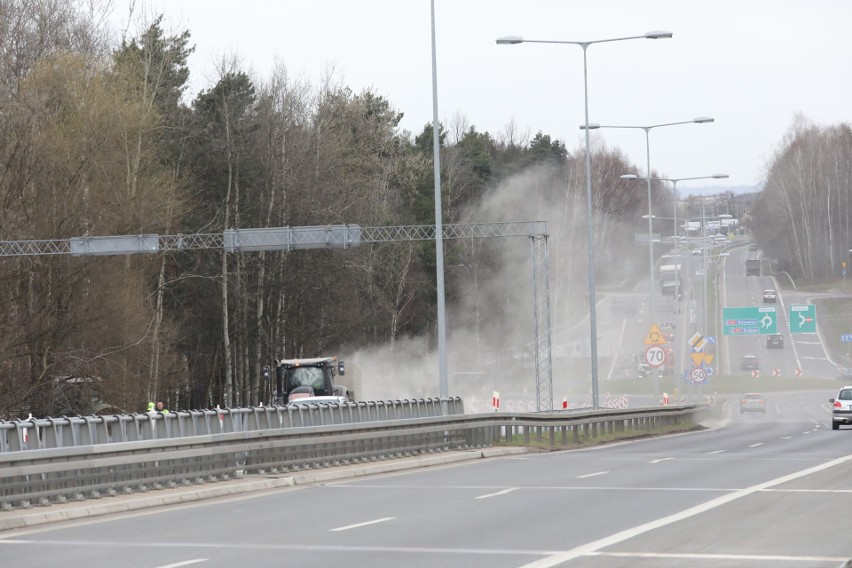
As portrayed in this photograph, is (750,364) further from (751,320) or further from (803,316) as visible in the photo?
(751,320)

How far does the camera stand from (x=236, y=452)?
910 inches

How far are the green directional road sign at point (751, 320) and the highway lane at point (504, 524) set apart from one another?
72.8 meters

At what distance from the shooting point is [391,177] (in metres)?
91.8

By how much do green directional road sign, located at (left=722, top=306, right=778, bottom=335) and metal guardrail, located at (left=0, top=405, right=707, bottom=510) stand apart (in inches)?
2557

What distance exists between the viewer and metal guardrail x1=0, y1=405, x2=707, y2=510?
18891 millimetres

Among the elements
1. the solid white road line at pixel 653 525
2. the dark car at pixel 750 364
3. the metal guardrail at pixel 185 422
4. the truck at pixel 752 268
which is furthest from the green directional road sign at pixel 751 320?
the solid white road line at pixel 653 525

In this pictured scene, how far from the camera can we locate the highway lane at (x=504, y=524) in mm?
Result: 13094

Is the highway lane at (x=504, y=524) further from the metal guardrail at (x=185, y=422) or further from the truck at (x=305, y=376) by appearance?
the truck at (x=305, y=376)

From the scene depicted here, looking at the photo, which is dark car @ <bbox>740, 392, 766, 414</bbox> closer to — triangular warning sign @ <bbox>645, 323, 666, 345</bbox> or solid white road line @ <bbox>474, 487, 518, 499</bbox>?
triangular warning sign @ <bbox>645, 323, 666, 345</bbox>

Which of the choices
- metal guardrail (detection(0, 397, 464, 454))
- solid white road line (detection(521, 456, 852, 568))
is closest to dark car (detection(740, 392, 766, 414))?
metal guardrail (detection(0, 397, 464, 454))

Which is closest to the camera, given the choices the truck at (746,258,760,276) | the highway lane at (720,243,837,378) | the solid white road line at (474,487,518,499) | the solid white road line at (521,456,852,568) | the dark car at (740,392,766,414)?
the solid white road line at (521,456,852,568)

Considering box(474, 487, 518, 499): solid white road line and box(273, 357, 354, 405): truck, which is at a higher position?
box(273, 357, 354, 405): truck

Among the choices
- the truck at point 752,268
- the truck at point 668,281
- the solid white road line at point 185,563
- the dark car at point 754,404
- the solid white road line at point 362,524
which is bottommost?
the dark car at point 754,404

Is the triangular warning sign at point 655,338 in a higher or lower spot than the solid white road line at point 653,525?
higher
